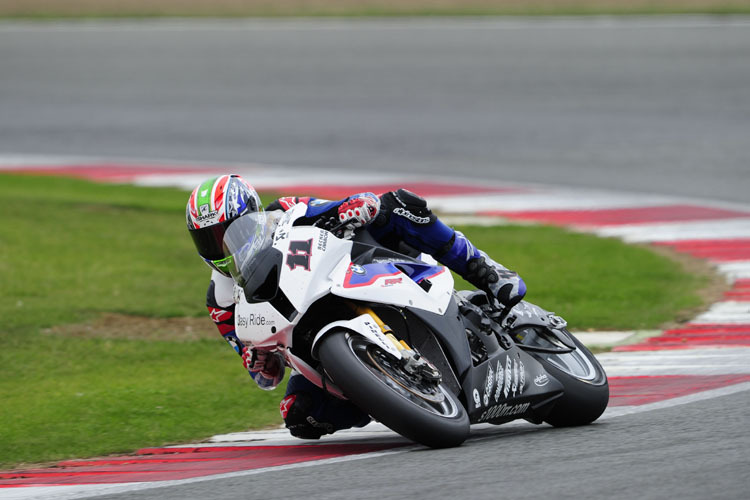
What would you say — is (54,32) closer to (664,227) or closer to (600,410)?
(664,227)

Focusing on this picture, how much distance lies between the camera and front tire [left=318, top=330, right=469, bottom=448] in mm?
4684

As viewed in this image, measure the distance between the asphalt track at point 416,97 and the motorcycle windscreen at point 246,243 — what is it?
8124mm

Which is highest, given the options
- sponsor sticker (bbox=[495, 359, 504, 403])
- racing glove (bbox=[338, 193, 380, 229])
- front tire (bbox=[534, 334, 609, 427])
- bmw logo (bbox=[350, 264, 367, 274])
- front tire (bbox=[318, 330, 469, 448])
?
racing glove (bbox=[338, 193, 380, 229])

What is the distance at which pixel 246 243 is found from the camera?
17.2 ft

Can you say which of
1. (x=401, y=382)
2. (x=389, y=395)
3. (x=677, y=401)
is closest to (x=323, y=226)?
(x=401, y=382)

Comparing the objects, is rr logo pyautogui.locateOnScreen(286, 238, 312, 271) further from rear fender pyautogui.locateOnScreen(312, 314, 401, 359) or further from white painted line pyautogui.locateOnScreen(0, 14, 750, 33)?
white painted line pyautogui.locateOnScreen(0, 14, 750, 33)

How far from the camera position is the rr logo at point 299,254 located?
5078 mm

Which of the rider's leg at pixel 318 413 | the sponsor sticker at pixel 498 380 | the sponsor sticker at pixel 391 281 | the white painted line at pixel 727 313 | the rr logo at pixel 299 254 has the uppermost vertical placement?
the rr logo at pixel 299 254

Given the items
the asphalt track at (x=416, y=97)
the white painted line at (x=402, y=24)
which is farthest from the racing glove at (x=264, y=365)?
the white painted line at (x=402, y=24)

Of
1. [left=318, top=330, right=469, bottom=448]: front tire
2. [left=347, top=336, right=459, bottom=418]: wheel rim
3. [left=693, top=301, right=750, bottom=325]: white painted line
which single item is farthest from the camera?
[left=693, top=301, right=750, bottom=325]: white painted line

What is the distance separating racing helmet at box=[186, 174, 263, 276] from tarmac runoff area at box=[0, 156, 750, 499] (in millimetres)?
984

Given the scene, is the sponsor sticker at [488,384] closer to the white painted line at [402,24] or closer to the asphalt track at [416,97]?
the asphalt track at [416,97]

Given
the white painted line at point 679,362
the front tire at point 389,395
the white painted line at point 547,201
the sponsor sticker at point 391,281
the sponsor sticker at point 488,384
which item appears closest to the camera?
the front tire at point 389,395

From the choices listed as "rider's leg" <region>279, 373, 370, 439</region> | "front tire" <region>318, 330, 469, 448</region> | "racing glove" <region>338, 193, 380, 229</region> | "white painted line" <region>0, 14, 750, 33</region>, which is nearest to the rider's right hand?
"rider's leg" <region>279, 373, 370, 439</region>
